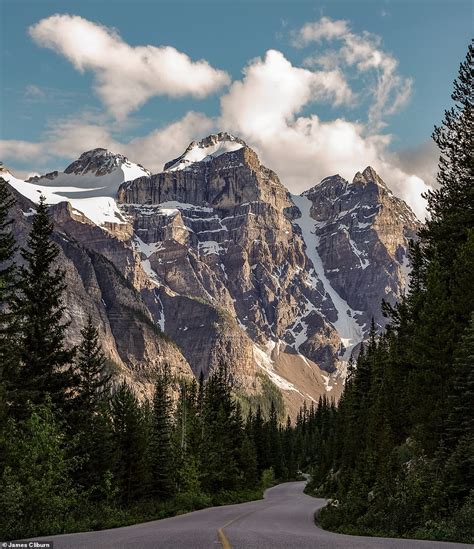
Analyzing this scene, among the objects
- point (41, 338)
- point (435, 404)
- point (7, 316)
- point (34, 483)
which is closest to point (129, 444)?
point (41, 338)

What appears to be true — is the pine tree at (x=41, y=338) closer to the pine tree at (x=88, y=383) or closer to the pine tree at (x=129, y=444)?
the pine tree at (x=88, y=383)

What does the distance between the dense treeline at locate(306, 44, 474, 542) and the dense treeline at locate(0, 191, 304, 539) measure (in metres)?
9.64

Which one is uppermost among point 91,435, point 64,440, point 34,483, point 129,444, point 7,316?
point 7,316

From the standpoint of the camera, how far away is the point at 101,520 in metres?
22.4

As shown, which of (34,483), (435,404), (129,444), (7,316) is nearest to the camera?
(34,483)

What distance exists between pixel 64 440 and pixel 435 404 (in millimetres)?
17598

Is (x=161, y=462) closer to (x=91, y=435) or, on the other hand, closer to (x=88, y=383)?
(x=88, y=383)

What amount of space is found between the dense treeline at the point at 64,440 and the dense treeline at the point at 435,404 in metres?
9.64

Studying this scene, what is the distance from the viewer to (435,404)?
26.5 metres

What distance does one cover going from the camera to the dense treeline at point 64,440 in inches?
871

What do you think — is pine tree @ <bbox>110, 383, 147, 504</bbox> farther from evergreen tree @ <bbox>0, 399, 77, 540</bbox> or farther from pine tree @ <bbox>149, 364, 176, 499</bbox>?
evergreen tree @ <bbox>0, 399, 77, 540</bbox>

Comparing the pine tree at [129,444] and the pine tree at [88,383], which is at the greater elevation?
the pine tree at [88,383]

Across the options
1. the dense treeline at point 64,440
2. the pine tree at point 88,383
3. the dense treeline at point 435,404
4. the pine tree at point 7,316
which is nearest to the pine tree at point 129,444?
the dense treeline at point 64,440

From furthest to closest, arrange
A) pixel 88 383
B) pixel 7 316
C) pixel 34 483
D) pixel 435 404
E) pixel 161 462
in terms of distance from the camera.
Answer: pixel 161 462 < pixel 88 383 < pixel 7 316 < pixel 435 404 < pixel 34 483
